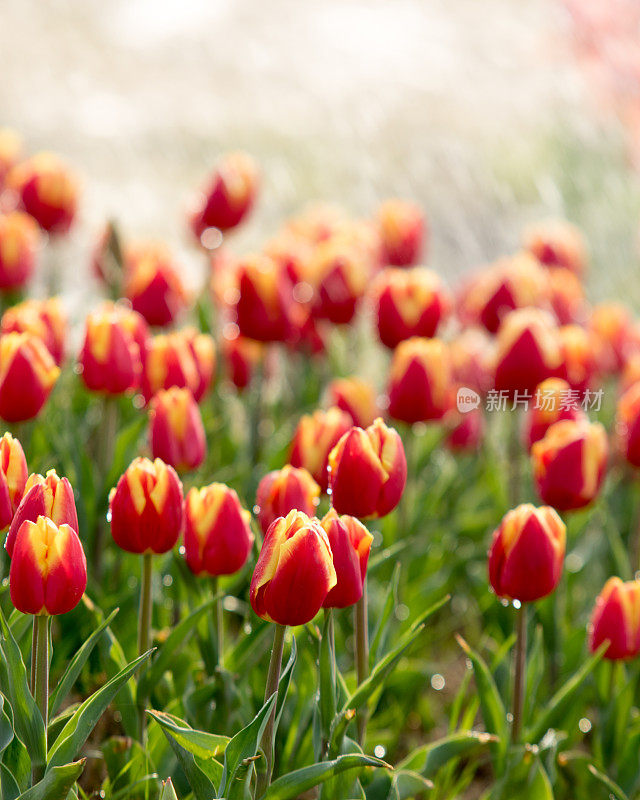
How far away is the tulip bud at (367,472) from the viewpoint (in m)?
1.35

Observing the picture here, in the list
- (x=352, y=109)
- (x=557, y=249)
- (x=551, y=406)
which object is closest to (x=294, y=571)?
(x=551, y=406)

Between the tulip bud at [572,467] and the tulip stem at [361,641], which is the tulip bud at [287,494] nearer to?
the tulip stem at [361,641]

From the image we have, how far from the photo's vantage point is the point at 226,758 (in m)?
1.16

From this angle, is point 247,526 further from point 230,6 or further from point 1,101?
point 230,6

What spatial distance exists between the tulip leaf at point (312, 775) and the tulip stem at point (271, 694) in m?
0.04

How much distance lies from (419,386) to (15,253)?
39.7 inches

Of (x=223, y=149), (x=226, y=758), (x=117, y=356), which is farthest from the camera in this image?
(x=223, y=149)

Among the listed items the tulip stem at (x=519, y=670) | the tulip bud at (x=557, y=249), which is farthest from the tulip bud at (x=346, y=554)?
the tulip bud at (x=557, y=249)

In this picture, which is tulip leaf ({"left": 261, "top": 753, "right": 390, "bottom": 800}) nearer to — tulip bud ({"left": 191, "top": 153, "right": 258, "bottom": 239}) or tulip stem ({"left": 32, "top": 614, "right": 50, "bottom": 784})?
tulip stem ({"left": 32, "top": 614, "right": 50, "bottom": 784})

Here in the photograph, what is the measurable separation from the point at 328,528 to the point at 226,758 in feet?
0.90

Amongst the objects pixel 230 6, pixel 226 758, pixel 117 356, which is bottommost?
pixel 226 758

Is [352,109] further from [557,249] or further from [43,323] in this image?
[43,323]

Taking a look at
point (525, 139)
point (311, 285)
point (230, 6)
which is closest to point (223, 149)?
point (525, 139)

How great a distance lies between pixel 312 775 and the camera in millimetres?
1183
